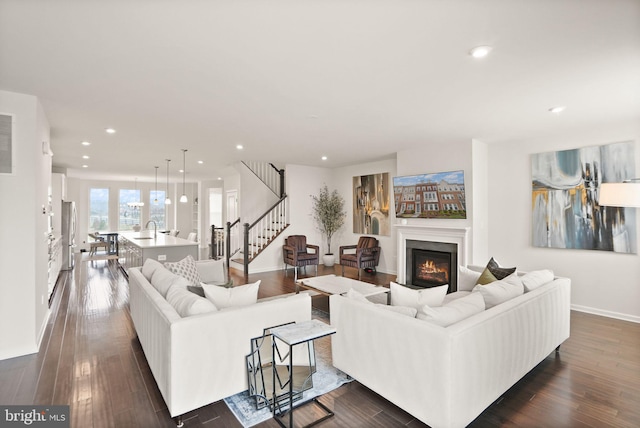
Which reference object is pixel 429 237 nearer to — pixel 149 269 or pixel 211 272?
pixel 211 272

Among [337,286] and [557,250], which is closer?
[337,286]

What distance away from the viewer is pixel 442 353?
1.91 metres

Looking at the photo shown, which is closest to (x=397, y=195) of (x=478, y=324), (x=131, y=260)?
(x=478, y=324)

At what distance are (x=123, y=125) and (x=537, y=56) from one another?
4.85m

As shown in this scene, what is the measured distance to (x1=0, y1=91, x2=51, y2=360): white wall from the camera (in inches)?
126

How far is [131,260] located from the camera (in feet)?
22.0

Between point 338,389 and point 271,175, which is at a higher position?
point 271,175

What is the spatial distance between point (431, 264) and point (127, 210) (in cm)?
1227

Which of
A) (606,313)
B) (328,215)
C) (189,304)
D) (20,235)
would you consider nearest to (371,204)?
(328,215)

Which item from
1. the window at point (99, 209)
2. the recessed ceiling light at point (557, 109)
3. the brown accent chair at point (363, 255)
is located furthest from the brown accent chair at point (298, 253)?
the window at point (99, 209)

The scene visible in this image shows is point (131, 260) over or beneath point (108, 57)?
beneath

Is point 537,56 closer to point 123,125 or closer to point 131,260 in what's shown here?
point 123,125

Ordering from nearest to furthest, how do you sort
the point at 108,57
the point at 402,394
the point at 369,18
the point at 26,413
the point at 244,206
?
the point at 369,18, the point at 402,394, the point at 26,413, the point at 108,57, the point at 244,206

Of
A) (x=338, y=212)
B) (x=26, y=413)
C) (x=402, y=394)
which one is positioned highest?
(x=338, y=212)
